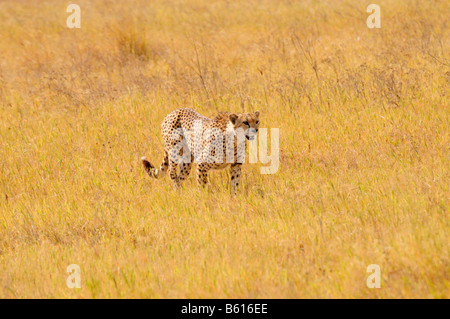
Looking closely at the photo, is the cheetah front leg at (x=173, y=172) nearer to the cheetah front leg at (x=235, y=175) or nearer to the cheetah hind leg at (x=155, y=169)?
the cheetah hind leg at (x=155, y=169)

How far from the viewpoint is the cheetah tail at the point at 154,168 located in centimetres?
689

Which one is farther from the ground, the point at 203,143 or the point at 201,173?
the point at 203,143

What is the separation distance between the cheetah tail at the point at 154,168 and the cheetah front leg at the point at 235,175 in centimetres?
98

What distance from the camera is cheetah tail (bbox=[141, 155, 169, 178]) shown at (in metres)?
6.89

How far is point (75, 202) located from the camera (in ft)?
21.3

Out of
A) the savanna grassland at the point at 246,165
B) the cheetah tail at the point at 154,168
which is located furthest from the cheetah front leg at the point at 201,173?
the cheetah tail at the point at 154,168

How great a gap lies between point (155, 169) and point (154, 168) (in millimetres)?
49

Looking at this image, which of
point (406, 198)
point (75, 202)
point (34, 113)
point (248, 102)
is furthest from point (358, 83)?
point (34, 113)

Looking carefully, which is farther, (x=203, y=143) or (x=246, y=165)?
(x=246, y=165)

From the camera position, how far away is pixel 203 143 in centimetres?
649

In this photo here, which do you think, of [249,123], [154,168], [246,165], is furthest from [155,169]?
[249,123]

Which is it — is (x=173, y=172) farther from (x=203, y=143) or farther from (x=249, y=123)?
(x=249, y=123)

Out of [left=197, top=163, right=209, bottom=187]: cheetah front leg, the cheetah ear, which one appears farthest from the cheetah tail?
the cheetah ear
